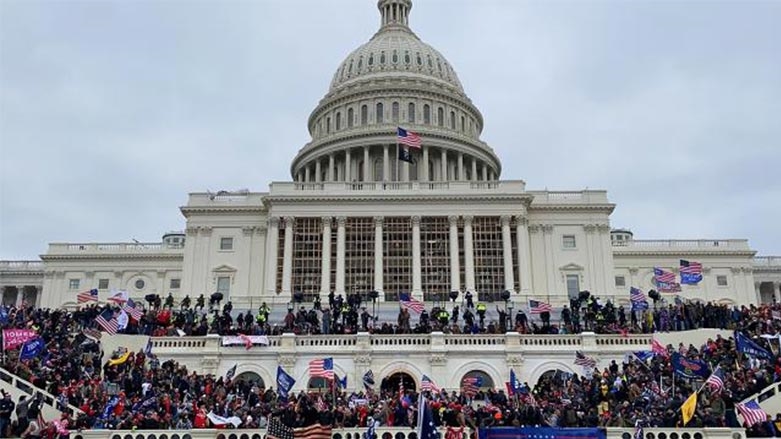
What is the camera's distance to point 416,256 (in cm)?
7294

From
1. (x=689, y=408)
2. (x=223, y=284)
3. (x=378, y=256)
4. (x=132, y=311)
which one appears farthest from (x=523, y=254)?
(x=689, y=408)

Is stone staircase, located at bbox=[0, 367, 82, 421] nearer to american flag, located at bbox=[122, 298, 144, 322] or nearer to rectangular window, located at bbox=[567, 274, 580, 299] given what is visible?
american flag, located at bbox=[122, 298, 144, 322]

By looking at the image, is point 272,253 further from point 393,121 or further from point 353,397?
point 353,397

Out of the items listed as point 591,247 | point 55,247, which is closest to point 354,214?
point 591,247

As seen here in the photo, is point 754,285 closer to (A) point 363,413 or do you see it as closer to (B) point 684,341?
(B) point 684,341

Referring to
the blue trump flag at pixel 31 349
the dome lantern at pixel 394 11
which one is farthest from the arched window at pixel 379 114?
the blue trump flag at pixel 31 349

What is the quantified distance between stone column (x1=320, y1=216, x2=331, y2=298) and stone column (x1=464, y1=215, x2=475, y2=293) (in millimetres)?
11657

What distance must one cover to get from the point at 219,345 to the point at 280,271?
32.3 metres

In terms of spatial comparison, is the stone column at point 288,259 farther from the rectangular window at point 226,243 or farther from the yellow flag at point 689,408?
the yellow flag at point 689,408

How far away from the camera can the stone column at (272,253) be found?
72369mm

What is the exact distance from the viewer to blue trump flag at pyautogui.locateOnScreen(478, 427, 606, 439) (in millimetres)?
26422

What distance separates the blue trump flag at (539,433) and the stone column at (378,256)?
4297cm

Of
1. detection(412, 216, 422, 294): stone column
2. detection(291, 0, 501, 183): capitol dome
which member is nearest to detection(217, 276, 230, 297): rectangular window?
detection(412, 216, 422, 294): stone column

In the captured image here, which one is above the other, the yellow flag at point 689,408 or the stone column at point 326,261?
the stone column at point 326,261
